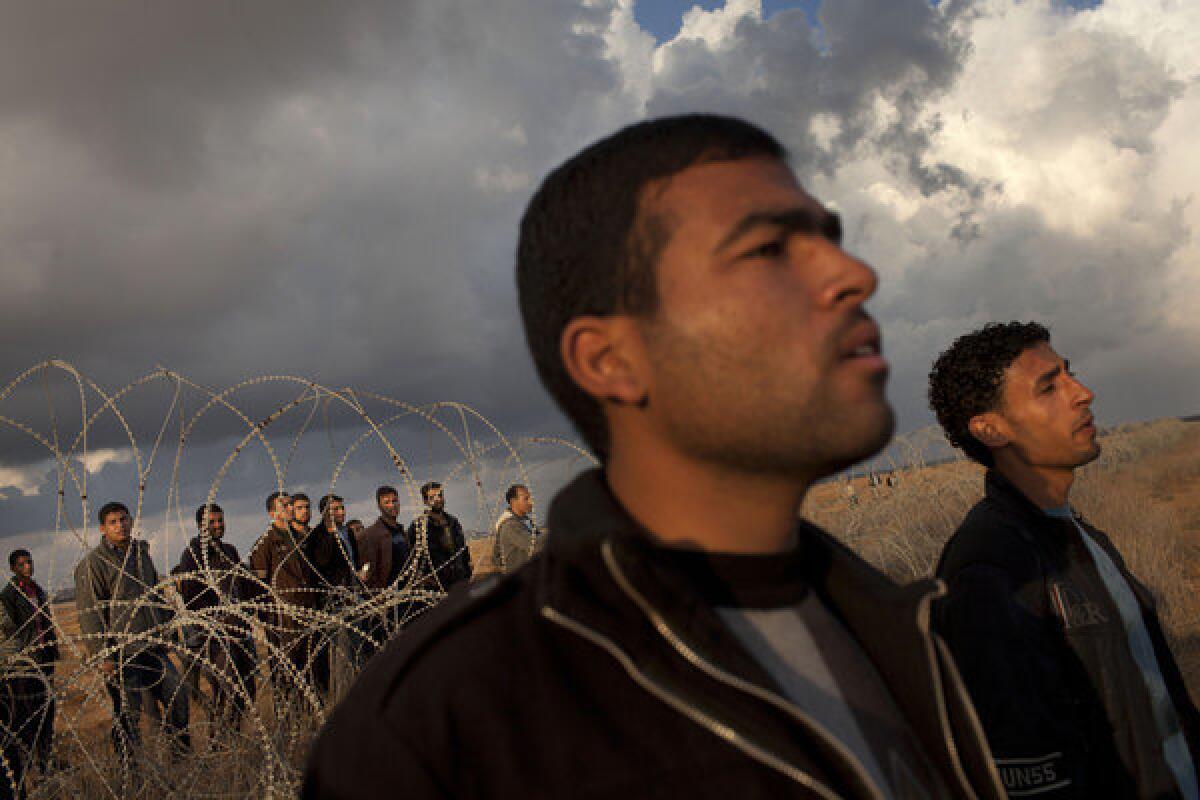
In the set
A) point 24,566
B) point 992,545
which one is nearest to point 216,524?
point 24,566

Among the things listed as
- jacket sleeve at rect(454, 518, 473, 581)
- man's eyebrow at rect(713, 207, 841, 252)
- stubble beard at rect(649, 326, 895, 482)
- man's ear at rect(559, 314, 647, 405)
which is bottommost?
jacket sleeve at rect(454, 518, 473, 581)

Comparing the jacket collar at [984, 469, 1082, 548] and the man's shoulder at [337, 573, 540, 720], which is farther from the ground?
the man's shoulder at [337, 573, 540, 720]

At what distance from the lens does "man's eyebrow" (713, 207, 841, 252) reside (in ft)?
4.42

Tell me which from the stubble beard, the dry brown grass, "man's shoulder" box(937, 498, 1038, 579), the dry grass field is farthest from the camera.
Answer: the dry brown grass

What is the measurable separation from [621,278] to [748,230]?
222mm

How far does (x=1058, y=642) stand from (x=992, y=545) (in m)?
0.29

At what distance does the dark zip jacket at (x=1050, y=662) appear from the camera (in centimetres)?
194

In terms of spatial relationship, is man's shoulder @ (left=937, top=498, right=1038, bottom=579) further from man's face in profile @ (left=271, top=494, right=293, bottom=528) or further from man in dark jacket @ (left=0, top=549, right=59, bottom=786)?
man's face in profile @ (left=271, top=494, right=293, bottom=528)

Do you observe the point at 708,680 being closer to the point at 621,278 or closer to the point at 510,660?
the point at 510,660

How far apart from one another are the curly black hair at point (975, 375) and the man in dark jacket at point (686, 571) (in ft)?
5.29

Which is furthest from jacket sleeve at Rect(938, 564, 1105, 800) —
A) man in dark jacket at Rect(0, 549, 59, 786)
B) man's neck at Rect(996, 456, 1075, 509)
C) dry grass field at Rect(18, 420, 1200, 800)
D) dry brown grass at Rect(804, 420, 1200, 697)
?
man in dark jacket at Rect(0, 549, 59, 786)

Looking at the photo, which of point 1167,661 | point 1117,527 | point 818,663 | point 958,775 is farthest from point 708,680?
point 1117,527

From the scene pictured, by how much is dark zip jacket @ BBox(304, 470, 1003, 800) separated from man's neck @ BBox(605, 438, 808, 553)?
5.5 inches

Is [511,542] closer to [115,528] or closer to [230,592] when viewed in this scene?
[230,592]
